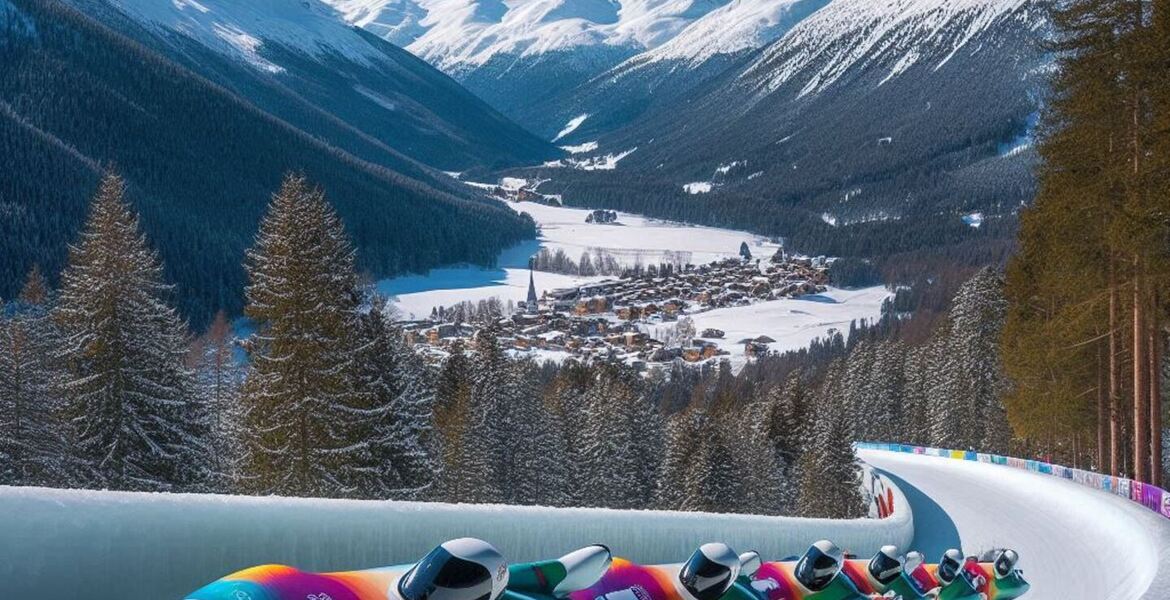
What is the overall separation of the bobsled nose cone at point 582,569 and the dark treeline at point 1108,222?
15.8 meters

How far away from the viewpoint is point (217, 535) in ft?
24.0

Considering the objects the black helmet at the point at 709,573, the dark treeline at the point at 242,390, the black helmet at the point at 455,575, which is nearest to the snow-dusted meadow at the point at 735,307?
the dark treeline at the point at 242,390

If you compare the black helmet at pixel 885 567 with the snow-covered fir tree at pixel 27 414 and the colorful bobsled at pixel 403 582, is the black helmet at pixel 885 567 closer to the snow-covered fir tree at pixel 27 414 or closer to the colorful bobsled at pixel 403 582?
the colorful bobsled at pixel 403 582

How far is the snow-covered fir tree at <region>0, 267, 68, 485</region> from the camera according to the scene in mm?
21297

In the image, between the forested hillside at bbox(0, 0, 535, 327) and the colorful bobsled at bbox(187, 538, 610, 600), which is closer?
the colorful bobsled at bbox(187, 538, 610, 600)

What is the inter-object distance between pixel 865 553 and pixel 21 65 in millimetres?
181678

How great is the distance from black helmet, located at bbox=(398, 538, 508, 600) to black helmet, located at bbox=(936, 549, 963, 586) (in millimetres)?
7718

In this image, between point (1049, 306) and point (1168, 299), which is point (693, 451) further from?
point (1168, 299)

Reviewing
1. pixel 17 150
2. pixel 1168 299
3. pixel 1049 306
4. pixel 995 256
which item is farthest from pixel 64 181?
pixel 995 256

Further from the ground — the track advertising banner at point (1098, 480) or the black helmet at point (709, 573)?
the black helmet at point (709, 573)

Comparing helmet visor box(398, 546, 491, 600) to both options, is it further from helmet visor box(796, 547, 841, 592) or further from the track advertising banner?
the track advertising banner

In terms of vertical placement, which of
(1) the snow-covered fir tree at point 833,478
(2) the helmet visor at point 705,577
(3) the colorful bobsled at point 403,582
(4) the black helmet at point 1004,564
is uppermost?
(3) the colorful bobsled at point 403,582

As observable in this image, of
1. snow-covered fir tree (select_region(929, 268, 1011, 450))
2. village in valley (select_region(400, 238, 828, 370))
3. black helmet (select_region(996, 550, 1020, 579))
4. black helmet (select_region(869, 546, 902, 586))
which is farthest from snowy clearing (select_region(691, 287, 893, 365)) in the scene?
black helmet (select_region(869, 546, 902, 586))

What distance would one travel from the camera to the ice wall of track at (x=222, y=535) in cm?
645
